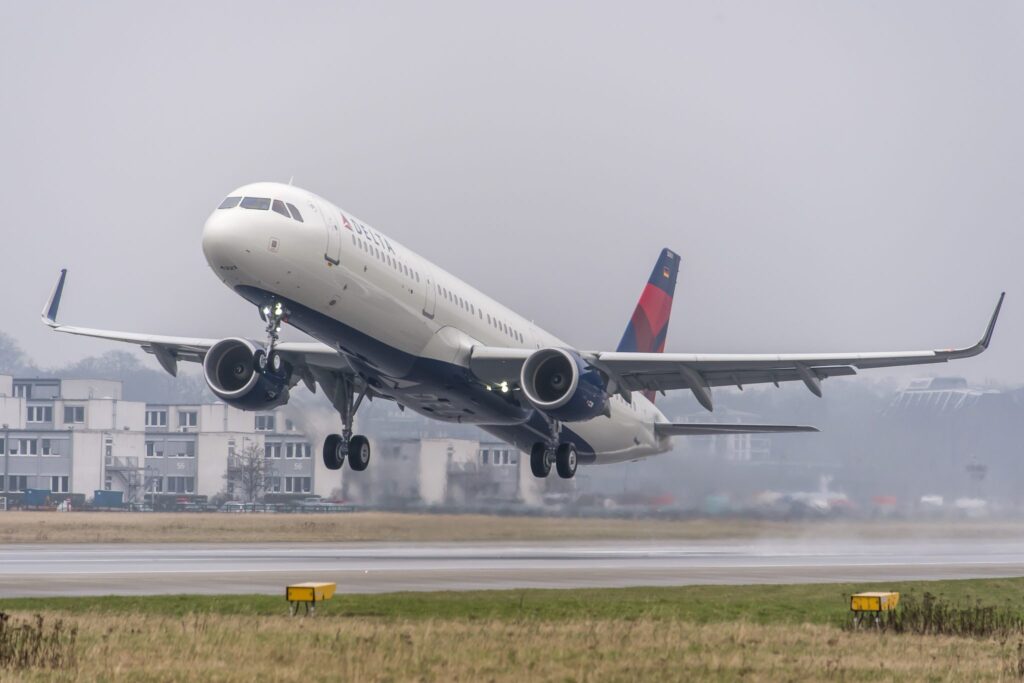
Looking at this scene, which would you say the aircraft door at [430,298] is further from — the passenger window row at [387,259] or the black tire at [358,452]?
the black tire at [358,452]

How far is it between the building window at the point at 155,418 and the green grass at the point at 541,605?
215 ft

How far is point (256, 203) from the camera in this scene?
101ft

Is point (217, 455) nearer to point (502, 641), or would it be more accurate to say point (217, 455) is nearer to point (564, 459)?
point (564, 459)

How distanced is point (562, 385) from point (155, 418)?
62835 mm

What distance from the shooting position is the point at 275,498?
71.9m

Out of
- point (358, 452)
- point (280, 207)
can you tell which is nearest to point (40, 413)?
point (358, 452)

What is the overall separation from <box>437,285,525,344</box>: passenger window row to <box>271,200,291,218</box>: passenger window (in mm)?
6090

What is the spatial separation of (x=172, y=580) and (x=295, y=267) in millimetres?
8227

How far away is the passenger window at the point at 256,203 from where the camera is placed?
3050 centimetres

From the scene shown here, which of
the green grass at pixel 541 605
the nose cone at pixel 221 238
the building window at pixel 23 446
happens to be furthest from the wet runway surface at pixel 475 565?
the building window at pixel 23 446

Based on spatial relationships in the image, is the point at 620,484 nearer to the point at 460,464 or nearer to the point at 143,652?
the point at 460,464

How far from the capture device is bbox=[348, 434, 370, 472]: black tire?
41.6m

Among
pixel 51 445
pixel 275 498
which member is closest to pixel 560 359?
pixel 275 498

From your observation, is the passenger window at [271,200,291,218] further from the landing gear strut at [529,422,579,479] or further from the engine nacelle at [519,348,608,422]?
the landing gear strut at [529,422,579,479]
